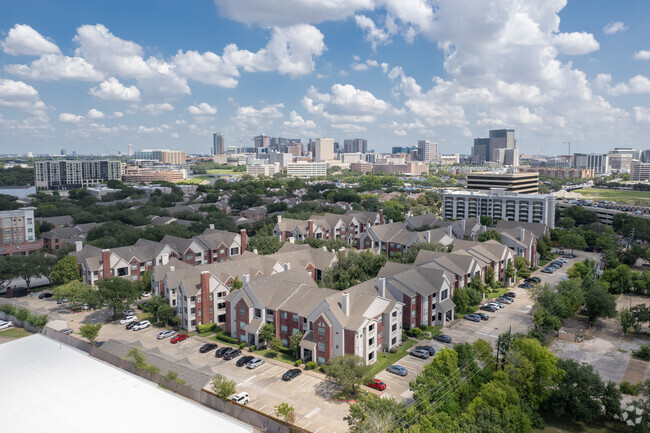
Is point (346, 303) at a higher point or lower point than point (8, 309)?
higher

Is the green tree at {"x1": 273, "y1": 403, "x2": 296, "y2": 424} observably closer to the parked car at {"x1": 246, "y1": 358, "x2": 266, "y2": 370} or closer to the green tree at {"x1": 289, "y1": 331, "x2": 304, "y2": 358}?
the parked car at {"x1": 246, "y1": 358, "x2": 266, "y2": 370}

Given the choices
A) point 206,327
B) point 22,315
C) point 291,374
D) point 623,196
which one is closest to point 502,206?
point 206,327

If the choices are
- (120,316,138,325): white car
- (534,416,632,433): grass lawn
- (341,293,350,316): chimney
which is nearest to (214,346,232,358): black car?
(341,293,350,316): chimney

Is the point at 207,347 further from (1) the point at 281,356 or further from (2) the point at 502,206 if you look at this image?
(2) the point at 502,206

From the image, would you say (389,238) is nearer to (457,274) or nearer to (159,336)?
(457,274)

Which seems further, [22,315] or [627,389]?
[22,315]

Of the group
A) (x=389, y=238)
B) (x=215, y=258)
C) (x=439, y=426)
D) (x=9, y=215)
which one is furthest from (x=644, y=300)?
(x=9, y=215)

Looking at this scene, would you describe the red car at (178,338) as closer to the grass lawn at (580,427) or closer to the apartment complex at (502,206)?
the grass lawn at (580,427)

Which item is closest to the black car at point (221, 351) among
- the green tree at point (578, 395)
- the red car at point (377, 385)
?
the red car at point (377, 385)
